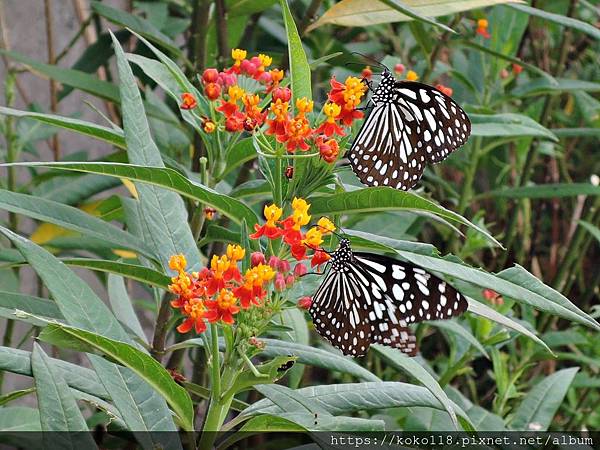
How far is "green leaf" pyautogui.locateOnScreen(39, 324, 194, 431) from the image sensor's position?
92 centimetres

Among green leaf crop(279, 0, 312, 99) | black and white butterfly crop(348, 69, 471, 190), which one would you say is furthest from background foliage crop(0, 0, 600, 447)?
black and white butterfly crop(348, 69, 471, 190)

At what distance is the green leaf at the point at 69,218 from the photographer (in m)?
1.12

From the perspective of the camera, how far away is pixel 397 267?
4.08 feet

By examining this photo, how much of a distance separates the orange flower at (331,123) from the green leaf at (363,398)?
34 centimetres

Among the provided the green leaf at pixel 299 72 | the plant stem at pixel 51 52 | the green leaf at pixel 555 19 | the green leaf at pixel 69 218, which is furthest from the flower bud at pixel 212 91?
the plant stem at pixel 51 52

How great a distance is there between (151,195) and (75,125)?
0.13 m

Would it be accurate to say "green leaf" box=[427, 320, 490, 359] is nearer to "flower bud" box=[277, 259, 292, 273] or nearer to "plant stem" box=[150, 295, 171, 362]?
"plant stem" box=[150, 295, 171, 362]

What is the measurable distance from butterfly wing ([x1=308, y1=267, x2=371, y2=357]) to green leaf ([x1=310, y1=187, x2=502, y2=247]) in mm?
144

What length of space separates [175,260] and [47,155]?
1962mm

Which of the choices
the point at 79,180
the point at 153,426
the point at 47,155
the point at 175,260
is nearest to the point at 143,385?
the point at 153,426

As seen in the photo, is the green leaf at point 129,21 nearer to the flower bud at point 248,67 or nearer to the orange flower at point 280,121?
the flower bud at point 248,67

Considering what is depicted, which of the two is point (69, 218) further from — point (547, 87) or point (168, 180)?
point (547, 87)

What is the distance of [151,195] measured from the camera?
118 centimetres

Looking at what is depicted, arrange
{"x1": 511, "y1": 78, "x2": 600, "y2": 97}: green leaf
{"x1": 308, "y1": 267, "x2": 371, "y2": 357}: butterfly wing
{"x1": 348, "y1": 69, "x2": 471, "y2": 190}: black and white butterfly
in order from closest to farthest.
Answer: {"x1": 308, "y1": 267, "x2": 371, "y2": 357}: butterfly wing, {"x1": 348, "y1": 69, "x2": 471, "y2": 190}: black and white butterfly, {"x1": 511, "y1": 78, "x2": 600, "y2": 97}: green leaf
